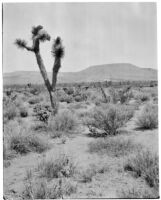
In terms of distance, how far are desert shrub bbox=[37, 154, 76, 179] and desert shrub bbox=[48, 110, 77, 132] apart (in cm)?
325

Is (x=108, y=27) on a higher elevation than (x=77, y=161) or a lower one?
higher

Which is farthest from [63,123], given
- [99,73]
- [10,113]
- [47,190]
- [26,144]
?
[99,73]

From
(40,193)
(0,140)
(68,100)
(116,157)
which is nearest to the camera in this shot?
(40,193)

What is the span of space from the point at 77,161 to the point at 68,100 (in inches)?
486

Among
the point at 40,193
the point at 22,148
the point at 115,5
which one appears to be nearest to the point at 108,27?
the point at 115,5

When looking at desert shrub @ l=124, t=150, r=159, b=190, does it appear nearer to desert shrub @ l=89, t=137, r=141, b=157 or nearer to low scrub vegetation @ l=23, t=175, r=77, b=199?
desert shrub @ l=89, t=137, r=141, b=157

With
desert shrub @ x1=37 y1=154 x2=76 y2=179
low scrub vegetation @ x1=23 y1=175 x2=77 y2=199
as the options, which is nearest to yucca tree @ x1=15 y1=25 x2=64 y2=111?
desert shrub @ x1=37 y1=154 x2=76 y2=179

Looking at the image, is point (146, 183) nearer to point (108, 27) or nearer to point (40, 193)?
point (40, 193)

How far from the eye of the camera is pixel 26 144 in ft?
25.2

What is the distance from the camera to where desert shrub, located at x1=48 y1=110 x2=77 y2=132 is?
9.62 m

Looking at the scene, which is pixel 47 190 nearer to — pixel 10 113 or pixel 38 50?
pixel 38 50

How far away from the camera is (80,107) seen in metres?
15.5

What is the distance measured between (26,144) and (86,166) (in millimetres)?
1912

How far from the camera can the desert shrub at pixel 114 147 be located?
702 cm
